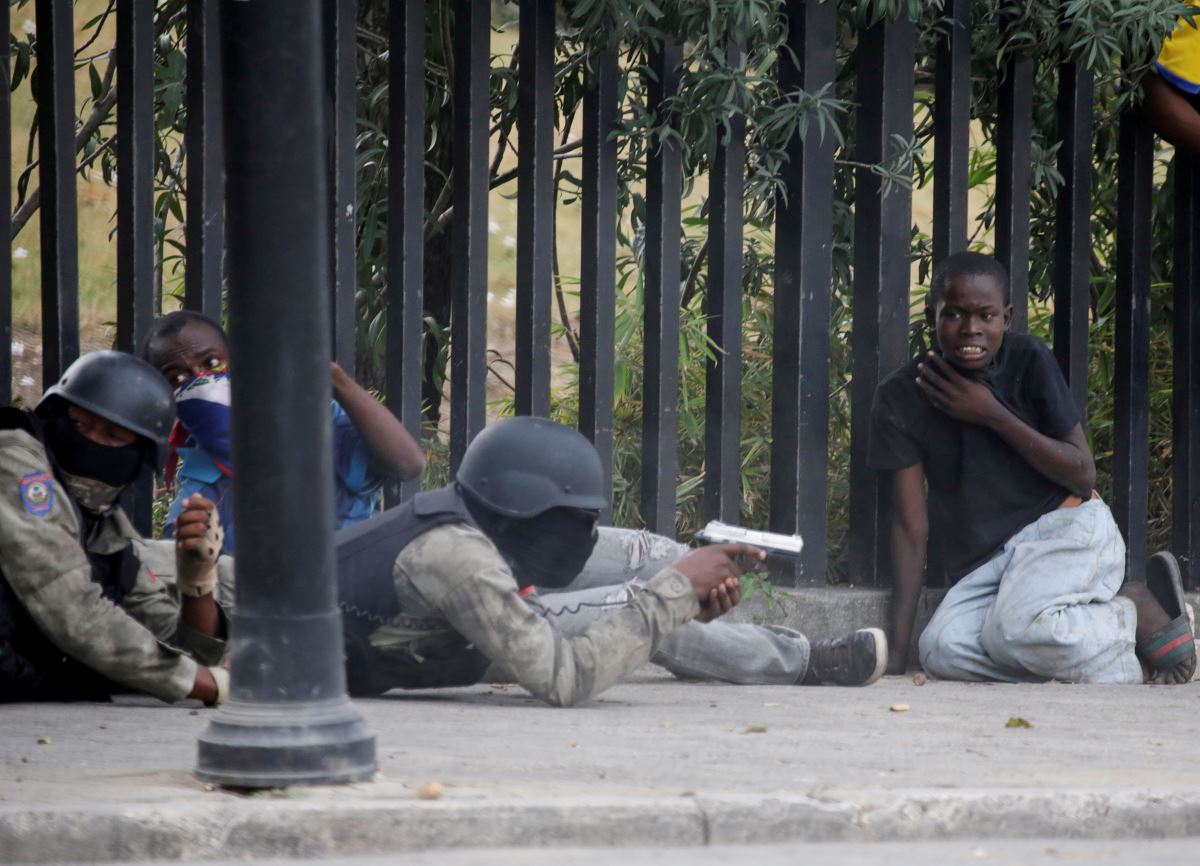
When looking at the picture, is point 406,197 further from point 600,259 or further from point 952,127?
point 952,127

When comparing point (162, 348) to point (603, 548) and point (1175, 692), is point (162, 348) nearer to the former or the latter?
point (603, 548)

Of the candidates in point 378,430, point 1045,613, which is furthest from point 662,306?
point 1045,613

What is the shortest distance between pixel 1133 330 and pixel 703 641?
1.99m

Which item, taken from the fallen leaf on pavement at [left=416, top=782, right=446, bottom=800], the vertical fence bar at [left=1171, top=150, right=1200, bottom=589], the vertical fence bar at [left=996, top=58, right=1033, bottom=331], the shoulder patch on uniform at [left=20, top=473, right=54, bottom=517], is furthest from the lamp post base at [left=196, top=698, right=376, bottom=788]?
the vertical fence bar at [left=1171, top=150, right=1200, bottom=589]

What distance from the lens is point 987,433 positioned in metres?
5.34

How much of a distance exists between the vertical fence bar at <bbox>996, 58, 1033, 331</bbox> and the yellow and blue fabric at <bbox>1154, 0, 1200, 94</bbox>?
1.44 ft

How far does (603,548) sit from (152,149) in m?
1.79

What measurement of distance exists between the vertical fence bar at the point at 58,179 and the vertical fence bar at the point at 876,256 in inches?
96.9

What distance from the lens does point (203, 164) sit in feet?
16.3

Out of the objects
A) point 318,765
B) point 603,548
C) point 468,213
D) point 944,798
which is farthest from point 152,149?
point 944,798

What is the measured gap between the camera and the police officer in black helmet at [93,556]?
154 inches

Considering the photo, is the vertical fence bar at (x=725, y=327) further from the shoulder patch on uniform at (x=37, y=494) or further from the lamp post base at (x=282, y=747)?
the lamp post base at (x=282, y=747)

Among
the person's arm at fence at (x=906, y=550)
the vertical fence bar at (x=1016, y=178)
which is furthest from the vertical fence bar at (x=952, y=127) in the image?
the person's arm at fence at (x=906, y=550)

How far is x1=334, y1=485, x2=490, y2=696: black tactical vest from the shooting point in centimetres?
411
